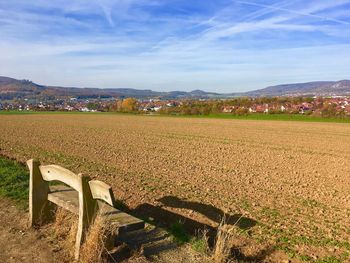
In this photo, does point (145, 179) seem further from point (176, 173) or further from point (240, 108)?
point (240, 108)

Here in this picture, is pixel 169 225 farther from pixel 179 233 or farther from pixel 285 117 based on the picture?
pixel 285 117

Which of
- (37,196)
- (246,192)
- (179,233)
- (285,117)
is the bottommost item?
(285,117)

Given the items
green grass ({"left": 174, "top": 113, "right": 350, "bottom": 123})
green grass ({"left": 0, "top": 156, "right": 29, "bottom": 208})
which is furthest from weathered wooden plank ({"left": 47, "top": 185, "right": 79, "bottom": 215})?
green grass ({"left": 174, "top": 113, "right": 350, "bottom": 123})

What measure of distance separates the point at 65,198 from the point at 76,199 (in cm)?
19

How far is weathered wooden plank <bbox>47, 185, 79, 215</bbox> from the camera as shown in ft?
19.1

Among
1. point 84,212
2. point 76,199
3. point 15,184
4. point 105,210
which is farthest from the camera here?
point 15,184

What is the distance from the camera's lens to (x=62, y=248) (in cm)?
561

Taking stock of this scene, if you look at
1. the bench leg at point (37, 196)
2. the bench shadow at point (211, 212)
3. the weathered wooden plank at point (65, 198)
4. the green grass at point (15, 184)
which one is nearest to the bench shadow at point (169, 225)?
the bench shadow at point (211, 212)

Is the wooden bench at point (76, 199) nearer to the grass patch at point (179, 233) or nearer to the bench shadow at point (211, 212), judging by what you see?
the grass patch at point (179, 233)

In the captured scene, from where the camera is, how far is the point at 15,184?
9.53m

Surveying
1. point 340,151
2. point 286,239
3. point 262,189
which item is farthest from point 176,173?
point 340,151

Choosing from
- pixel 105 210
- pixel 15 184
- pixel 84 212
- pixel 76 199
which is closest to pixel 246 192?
pixel 76 199

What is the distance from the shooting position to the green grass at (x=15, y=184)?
8.36 m

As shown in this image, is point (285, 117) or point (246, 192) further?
point (285, 117)
